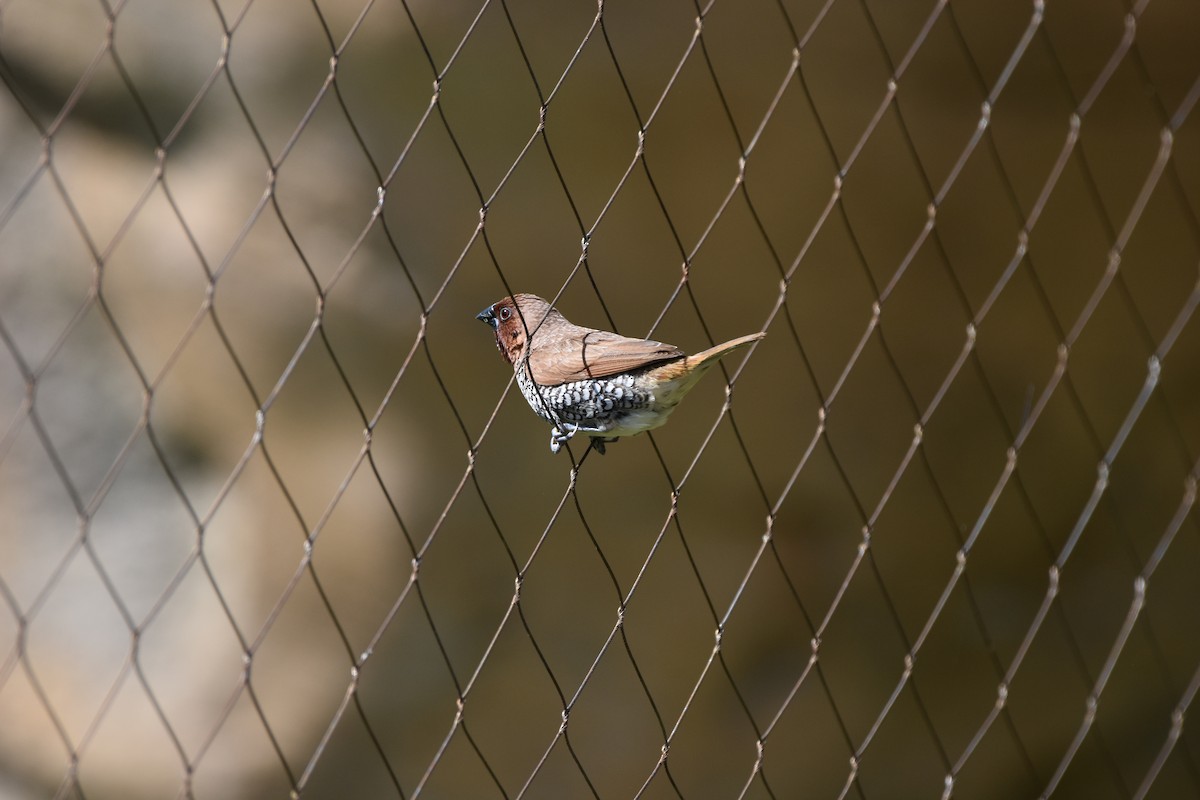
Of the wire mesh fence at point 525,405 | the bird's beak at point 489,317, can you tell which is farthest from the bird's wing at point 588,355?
the wire mesh fence at point 525,405

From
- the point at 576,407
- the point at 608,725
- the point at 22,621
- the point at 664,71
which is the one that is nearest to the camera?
the point at 22,621

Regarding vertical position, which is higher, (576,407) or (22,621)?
(576,407)

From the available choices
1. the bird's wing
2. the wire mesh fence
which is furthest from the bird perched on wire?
the wire mesh fence

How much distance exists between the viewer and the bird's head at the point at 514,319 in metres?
2.15

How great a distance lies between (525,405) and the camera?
316 cm

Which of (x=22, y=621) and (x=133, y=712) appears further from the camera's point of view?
(x=133, y=712)

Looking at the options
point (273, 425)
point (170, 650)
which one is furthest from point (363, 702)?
point (273, 425)

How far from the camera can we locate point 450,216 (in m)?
3.07

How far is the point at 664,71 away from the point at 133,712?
2105 mm

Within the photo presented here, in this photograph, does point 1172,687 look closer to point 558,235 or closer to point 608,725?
point 608,725

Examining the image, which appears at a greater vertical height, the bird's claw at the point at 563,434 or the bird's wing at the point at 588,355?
the bird's wing at the point at 588,355

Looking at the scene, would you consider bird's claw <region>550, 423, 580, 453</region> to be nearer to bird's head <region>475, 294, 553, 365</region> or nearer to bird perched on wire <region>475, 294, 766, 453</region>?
bird perched on wire <region>475, 294, 766, 453</region>

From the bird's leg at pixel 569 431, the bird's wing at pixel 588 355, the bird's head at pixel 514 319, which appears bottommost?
the bird's leg at pixel 569 431

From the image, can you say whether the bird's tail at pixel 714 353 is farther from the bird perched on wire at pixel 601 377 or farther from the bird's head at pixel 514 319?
the bird's head at pixel 514 319
